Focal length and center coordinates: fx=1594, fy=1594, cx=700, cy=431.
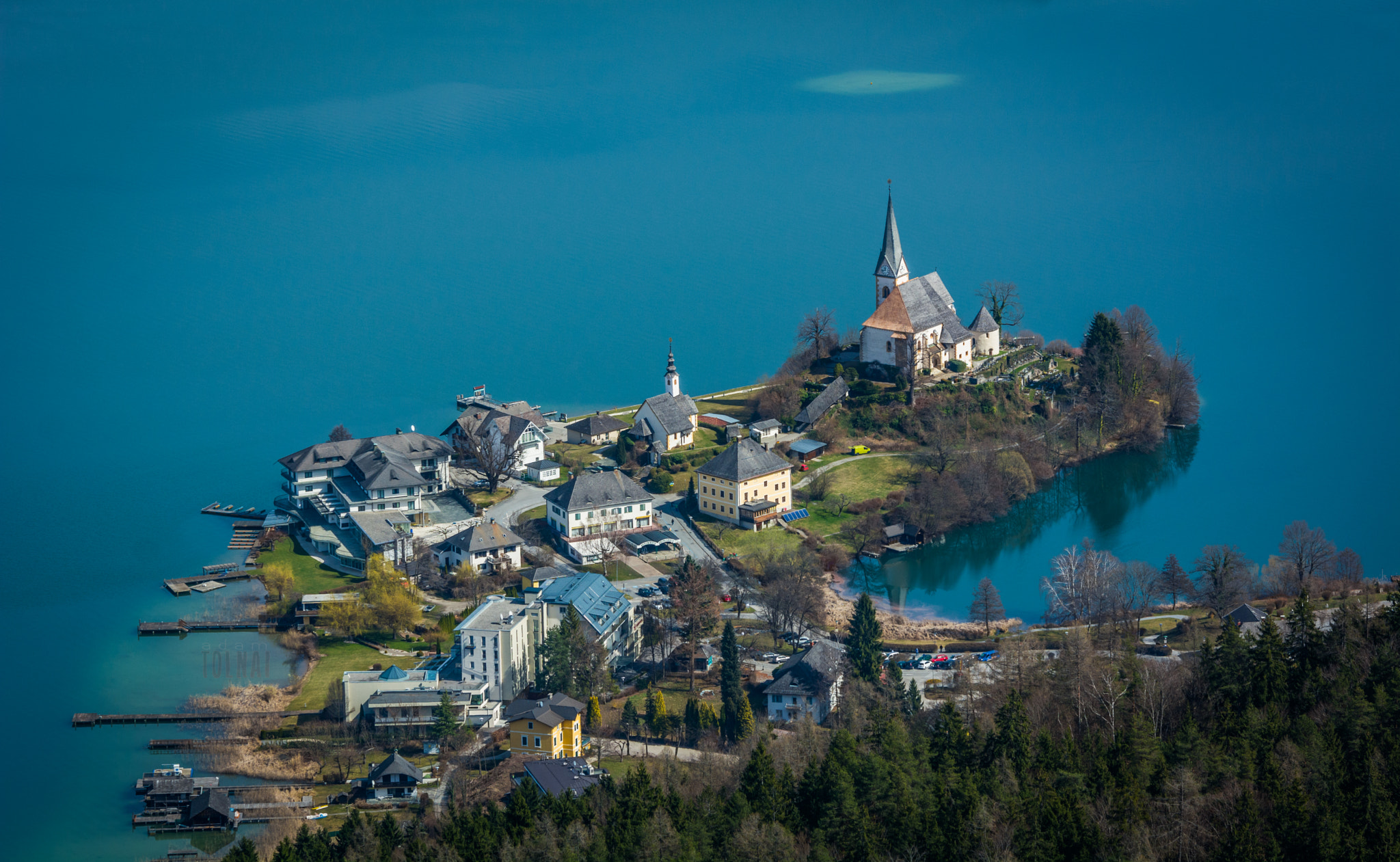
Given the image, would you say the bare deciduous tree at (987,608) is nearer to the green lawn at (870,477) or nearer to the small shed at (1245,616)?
the small shed at (1245,616)

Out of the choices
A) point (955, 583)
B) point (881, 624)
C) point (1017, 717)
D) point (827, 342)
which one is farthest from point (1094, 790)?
point (827, 342)

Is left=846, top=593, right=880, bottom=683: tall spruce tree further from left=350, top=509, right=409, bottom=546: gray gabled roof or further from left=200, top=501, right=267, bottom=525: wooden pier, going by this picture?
left=200, top=501, right=267, bottom=525: wooden pier

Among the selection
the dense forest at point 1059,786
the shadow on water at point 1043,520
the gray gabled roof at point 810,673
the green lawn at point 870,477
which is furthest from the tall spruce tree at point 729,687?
the green lawn at point 870,477

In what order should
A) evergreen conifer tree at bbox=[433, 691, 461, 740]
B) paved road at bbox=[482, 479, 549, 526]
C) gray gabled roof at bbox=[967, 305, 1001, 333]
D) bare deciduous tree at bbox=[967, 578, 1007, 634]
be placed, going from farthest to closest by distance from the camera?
gray gabled roof at bbox=[967, 305, 1001, 333], paved road at bbox=[482, 479, 549, 526], bare deciduous tree at bbox=[967, 578, 1007, 634], evergreen conifer tree at bbox=[433, 691, 461, 740]

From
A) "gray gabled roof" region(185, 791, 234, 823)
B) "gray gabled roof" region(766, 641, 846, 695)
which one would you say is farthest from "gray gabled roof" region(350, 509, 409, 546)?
"gray gabled roof" region(766, 641, 846, 695)

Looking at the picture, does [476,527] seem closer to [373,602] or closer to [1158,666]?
[373,602]

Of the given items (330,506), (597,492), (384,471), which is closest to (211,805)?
(597,492)

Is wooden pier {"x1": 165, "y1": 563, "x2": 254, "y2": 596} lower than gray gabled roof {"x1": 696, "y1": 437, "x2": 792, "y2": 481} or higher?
lower
